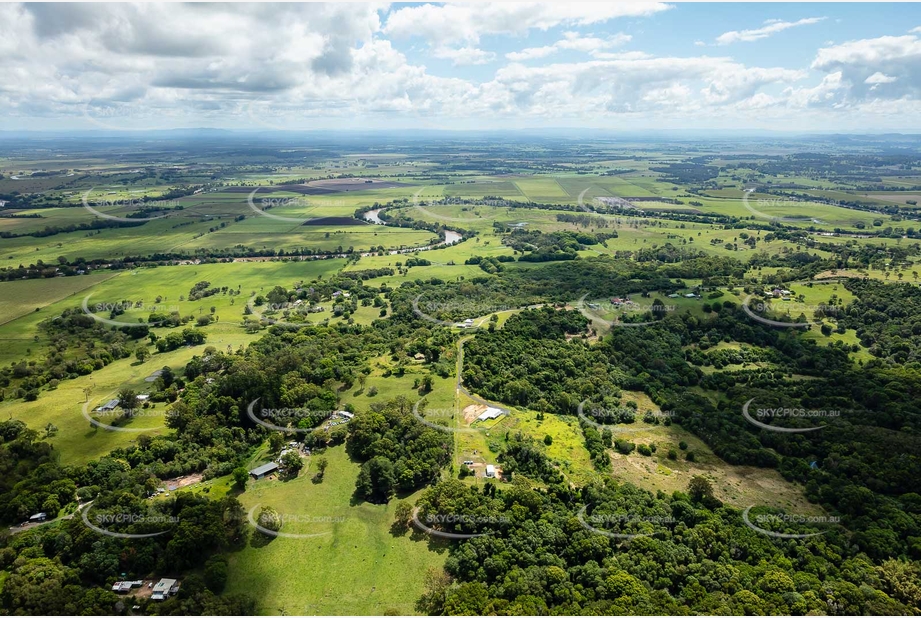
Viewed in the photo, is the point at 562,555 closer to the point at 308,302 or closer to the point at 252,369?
the point at 252,369

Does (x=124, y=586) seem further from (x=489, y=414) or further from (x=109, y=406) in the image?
(x=489, y=414)

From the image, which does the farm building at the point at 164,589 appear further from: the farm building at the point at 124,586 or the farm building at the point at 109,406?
the farm building at the point at 109,406

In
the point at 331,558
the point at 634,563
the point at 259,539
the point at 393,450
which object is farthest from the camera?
the point at 393,450

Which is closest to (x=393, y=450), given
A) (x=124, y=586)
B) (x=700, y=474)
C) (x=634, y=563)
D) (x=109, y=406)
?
(x=124, y=586)

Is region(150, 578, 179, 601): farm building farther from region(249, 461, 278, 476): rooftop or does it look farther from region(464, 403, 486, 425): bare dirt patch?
region(464, 403, 486, 425): bare dirt patch

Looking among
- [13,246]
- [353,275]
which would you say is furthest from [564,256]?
[13,246]

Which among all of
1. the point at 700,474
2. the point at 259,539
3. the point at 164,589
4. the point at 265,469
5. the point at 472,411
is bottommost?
the point at 700,474
